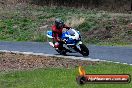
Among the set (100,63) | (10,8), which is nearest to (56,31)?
(100,63)

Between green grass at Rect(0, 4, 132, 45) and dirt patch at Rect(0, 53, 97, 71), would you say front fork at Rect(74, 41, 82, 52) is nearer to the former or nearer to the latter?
dirt patch at Rect(0, 53, 97, 71)

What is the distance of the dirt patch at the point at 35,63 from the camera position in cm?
1644

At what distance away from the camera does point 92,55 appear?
2131 cm

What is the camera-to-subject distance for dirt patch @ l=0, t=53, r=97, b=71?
16.4 metres

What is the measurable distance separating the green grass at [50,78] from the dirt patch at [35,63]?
105cm

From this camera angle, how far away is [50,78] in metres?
13.5

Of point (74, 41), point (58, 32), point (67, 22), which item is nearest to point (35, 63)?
point (74, 41)

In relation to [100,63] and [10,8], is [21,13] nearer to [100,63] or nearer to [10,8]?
[10,8]

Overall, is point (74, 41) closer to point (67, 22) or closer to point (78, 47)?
point (78, 47)

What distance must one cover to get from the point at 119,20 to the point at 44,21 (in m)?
6.50

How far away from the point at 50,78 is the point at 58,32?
305 inches

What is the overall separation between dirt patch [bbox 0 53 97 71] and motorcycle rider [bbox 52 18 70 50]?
208cm

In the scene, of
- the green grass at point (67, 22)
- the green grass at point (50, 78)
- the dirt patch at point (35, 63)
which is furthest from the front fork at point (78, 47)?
the green grass at point (67, 22)

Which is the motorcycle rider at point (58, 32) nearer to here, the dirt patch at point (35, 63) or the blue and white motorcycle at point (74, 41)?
the blue and white motorcycle at point (74, 41)
